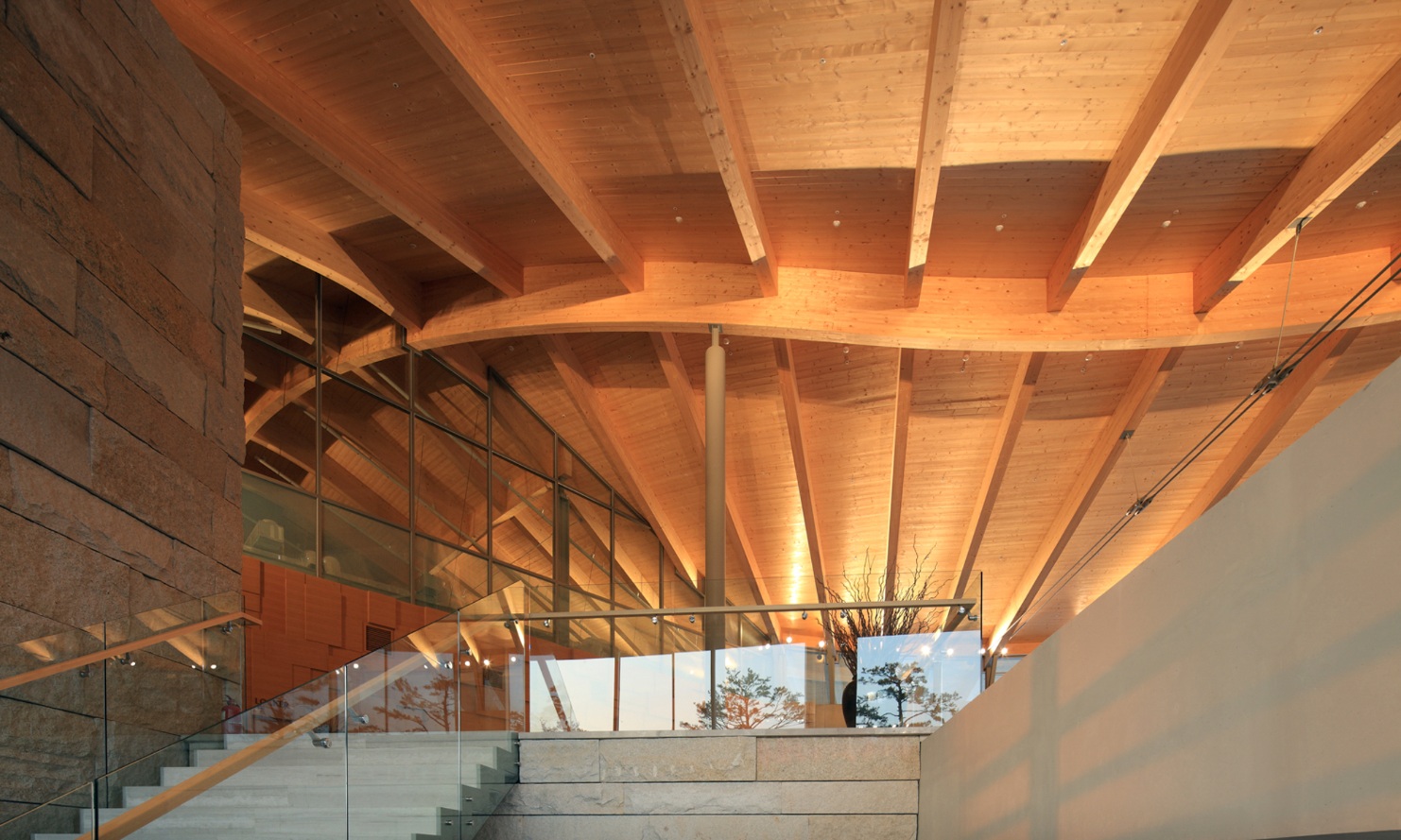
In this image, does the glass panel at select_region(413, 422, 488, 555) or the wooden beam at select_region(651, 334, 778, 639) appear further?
the glass panel at select_region(413, 422, 488, 555)

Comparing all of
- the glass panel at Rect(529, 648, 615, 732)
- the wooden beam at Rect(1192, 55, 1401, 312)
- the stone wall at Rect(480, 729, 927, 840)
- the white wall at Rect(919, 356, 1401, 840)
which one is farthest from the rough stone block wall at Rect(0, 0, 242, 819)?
the wooden beam at Rect(1192, 55, 1401, 312)

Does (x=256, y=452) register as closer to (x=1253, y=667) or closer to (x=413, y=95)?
(x=413, y=95)

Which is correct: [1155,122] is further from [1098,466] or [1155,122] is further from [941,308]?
[1098,466]

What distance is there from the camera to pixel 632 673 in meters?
8.19

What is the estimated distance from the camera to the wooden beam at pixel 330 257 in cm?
1038

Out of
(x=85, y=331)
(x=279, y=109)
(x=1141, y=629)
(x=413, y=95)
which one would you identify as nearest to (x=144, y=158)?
(x=85, y=331)

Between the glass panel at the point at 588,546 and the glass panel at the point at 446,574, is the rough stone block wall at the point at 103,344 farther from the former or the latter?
the glass panel at the point at 588,546

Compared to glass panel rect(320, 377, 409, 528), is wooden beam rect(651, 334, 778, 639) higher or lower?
higher

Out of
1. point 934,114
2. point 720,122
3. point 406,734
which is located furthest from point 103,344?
point 934,114

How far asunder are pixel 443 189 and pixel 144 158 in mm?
4819

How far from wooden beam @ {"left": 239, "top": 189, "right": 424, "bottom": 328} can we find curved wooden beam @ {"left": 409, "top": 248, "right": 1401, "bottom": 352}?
1.24m

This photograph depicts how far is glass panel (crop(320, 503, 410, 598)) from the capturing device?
1130 centimetres

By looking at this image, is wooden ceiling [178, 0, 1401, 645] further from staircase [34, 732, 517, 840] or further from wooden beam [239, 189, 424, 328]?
staircase [34, 732, 517, 840]

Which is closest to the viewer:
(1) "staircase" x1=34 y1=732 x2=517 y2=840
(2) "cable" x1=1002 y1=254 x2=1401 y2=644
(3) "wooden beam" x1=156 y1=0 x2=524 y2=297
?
(2) "cable" x1=1002 y1=254 x2=1401 y2=644
